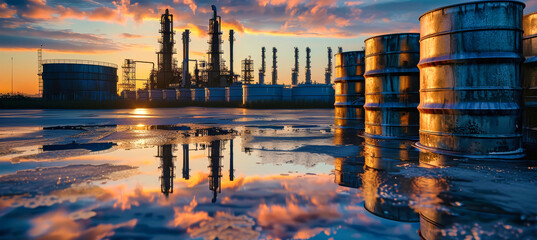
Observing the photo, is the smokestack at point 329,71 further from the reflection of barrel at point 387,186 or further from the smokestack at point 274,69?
the reflection of barrel at point 387,186

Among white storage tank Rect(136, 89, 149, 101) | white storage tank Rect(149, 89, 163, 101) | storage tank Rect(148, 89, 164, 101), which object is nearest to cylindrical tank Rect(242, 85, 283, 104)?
storage tank Rect(148, 89, 164, 101)

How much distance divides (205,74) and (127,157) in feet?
162

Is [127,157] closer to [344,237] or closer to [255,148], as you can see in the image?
[255,148]

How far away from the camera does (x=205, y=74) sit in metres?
54.1

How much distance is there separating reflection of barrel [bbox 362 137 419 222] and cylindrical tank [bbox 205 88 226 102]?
38.8m

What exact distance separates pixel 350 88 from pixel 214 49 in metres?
37.4

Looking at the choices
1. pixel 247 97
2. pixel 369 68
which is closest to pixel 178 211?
pixel 369 68

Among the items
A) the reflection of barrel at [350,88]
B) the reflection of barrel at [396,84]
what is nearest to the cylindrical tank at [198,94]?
the reflection of barrel at [350,88]

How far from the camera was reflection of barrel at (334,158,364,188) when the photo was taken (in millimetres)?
3939

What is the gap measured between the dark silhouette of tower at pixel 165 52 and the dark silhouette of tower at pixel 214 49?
553 cm

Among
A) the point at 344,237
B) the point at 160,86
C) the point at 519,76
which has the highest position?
the point at 160,86

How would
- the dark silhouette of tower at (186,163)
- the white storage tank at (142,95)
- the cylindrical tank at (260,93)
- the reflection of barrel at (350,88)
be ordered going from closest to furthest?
the dark silhouette of tower at (186,163), the reflection of barrel at (350,88), the cylindrical tank at (260,93), the white storage tank at (142,95)

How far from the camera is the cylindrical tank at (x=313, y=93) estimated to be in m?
41.4

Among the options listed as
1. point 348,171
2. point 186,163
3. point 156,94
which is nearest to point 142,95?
point 156,94
